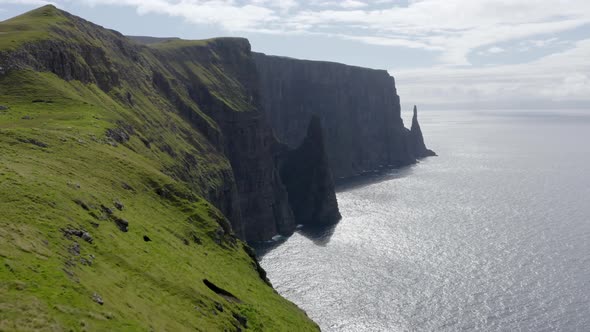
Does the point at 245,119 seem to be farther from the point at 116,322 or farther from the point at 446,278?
the point at 116,322

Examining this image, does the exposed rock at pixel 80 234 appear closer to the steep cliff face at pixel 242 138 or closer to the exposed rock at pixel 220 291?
the exposed rock at pixel 220 291

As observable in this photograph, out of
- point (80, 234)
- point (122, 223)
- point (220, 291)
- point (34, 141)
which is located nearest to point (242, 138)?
point (34, 141)

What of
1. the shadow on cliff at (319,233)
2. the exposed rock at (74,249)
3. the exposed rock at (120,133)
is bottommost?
the shadow on cliff at (319,233)

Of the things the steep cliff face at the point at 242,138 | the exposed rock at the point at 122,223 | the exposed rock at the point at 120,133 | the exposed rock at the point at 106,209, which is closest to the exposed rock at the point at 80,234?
the exposed rock at the point at 122,223

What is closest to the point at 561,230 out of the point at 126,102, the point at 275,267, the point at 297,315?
the point at 275,267

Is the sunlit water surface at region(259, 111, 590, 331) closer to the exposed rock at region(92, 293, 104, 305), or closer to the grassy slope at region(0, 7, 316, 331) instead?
the grassy slope at region(0, 7, 316, 331)

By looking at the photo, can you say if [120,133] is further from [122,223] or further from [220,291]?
[220,291]

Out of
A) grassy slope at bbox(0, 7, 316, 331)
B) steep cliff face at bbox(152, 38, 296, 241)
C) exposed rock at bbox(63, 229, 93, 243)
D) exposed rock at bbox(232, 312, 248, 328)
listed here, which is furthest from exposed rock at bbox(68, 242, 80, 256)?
steep cliff face at bbox(152, 38, 296, 241)

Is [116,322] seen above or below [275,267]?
above
